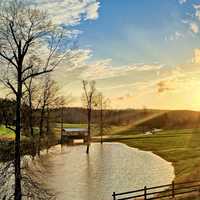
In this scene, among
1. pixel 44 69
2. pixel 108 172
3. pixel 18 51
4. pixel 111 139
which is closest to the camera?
pixel 18 51

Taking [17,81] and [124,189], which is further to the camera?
[124,189]

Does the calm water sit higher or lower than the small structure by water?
lower

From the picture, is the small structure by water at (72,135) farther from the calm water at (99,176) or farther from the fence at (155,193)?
the fence at (155,193)

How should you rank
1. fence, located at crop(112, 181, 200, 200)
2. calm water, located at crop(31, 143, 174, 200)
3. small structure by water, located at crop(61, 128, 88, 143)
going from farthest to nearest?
small structure by water, located at crop(61, 128, 88, 143)
calm water, located at crop(31, 143, 174, 200)
fence, located at crop(112, 181, 200, 200)

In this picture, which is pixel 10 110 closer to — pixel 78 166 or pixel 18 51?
pixel 18 51

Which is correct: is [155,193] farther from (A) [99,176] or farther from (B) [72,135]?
(B) [72,135]

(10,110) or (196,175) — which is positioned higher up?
(10,110)

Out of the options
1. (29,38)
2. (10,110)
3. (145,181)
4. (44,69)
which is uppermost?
(29,38)

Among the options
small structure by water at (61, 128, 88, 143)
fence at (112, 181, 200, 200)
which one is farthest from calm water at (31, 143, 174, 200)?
small structure by water at (61, 128, 88, 143)

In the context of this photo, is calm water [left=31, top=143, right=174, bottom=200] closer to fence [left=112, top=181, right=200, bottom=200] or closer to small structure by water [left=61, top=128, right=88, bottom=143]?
fence [left=112, top=181, right=200, bottom=200]

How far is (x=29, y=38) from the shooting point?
76.5 feet

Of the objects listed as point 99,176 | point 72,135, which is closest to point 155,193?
point 99,176

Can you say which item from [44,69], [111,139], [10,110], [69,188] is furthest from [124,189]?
[111,139]

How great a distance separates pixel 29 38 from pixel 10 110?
803 centimetres
